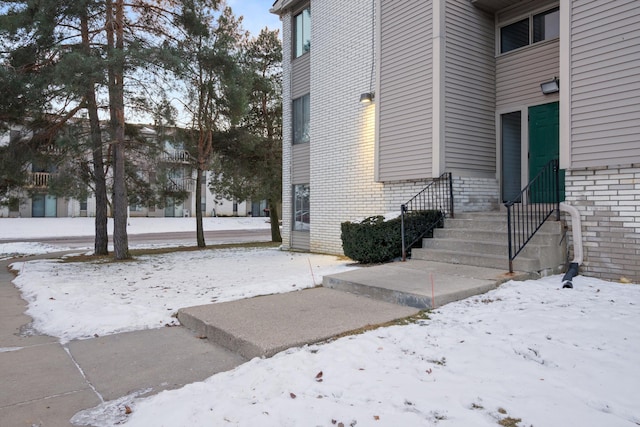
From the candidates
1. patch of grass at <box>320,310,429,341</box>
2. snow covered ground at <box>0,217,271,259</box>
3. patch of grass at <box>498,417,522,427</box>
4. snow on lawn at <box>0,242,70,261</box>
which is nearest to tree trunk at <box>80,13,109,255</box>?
snow on lawn at <box>0,242,70,261</box>

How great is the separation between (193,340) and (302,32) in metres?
11.7

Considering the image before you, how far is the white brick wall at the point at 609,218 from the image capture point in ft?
19.3

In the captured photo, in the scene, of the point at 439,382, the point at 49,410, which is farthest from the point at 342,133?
the point at 49,410

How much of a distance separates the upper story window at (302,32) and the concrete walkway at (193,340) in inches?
376

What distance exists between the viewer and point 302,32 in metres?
13.6

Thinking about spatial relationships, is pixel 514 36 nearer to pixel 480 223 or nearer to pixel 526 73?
pixel 526 73

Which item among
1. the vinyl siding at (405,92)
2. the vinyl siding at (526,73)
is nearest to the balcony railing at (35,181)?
the vinyl siding at (405,92)

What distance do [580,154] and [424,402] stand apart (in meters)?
5.40

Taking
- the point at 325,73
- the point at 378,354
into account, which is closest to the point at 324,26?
the point at 325,73

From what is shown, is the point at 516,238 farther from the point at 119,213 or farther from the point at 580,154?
the point at 119,213

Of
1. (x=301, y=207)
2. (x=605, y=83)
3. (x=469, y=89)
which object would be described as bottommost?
(x=301, y=207)

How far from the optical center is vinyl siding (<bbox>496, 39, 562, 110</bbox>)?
8344 millimetres

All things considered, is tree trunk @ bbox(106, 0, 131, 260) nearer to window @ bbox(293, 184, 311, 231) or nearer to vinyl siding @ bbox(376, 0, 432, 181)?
window @ bbox(293, 184, 311, 231)

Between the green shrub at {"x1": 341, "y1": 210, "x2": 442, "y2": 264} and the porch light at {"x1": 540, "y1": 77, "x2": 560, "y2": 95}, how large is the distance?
315 centimetres
